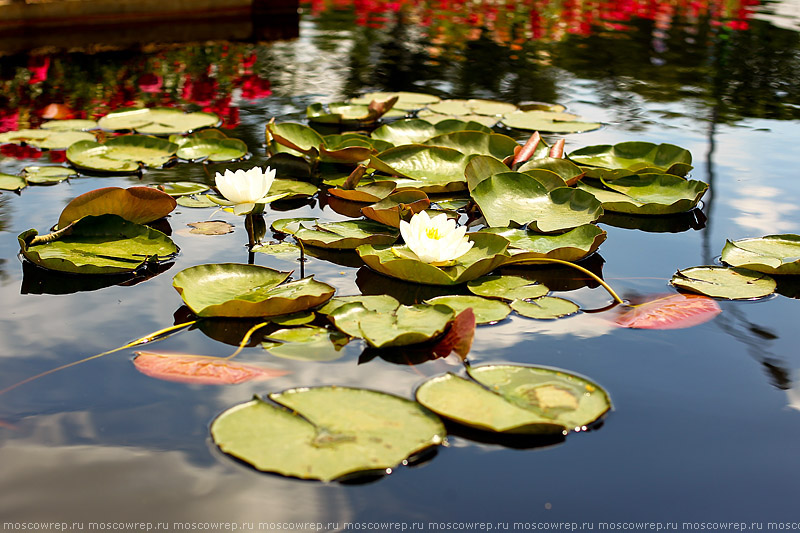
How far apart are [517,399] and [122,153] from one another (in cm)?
203

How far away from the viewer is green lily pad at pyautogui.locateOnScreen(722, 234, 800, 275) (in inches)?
73.2

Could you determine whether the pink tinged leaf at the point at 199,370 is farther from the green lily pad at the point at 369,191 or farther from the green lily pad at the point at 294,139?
the green lily pad at the point at 294,139

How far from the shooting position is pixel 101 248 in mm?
1887

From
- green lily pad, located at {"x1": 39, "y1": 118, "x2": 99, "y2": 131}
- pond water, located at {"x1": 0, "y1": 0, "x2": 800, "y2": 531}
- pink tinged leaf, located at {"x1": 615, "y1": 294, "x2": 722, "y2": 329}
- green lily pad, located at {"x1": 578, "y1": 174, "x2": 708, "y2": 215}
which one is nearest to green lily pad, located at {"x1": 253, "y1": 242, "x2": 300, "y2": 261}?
pond water, located at {"x1": 0, "y1": 0, "x2": 800, "y2": 531}

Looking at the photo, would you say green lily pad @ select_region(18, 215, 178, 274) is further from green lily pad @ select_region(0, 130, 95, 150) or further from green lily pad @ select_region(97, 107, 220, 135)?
green lily pad @ select_region(97, 107, 220, 135)

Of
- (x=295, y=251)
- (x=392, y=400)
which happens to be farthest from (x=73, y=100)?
(x=392, y=400)

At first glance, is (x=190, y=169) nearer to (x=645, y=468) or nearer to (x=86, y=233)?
(x=86, y=233)

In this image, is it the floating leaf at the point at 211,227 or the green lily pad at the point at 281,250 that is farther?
the floating leaf at the point at 211,227

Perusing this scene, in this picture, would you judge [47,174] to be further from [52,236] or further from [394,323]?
[394,323]

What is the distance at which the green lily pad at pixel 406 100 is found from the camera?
3.54 meters

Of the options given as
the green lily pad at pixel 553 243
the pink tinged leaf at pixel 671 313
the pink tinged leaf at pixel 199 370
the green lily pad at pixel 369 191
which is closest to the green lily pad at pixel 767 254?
the pink tinged leaf at pixel 671 313

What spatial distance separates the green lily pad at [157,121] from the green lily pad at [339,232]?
1235mm

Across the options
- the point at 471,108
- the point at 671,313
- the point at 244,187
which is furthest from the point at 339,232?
the point at 471,108

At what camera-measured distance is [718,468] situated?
46.9 inches
